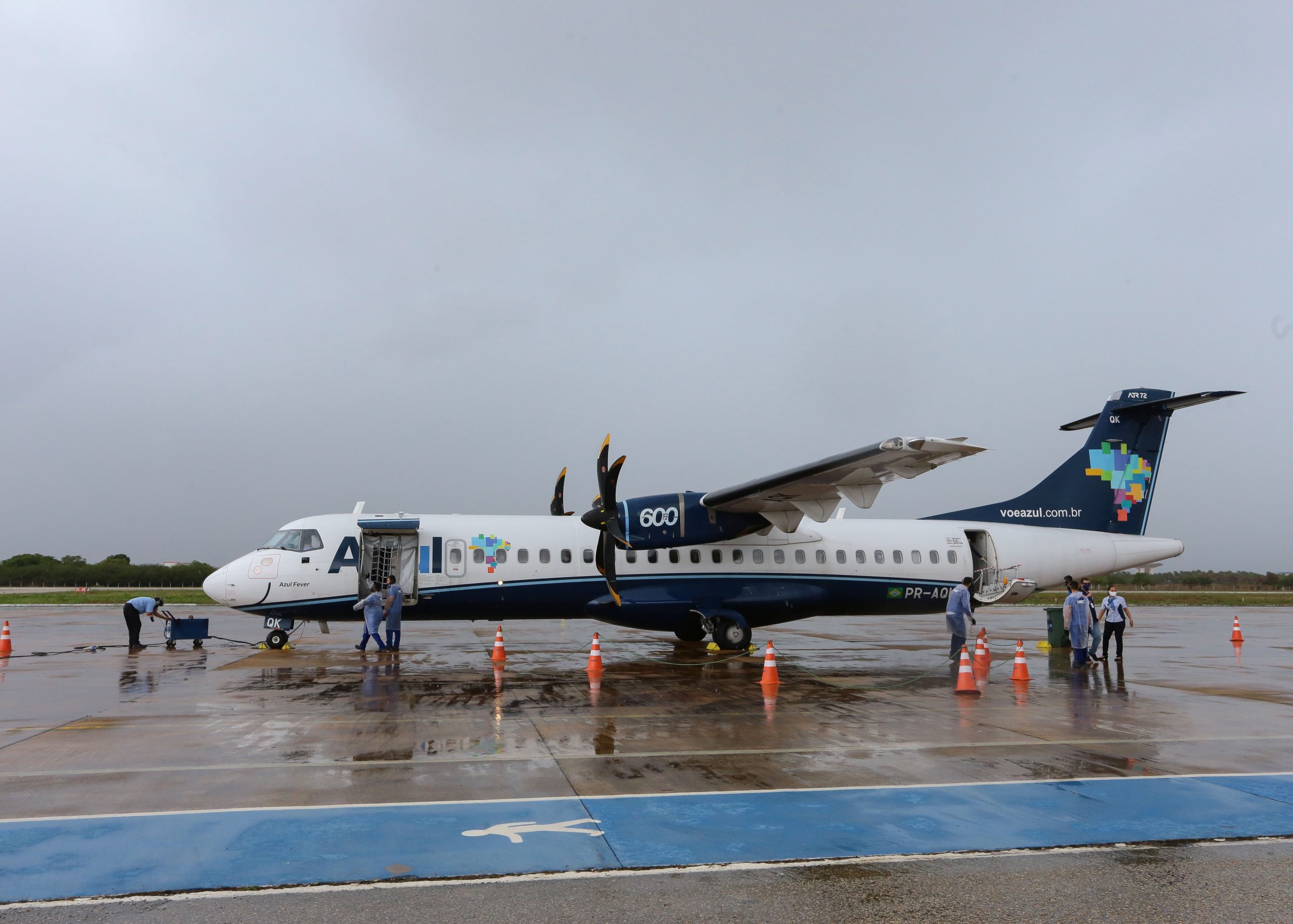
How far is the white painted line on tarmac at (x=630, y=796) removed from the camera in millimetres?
5984

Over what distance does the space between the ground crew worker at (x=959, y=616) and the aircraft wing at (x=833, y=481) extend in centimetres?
241

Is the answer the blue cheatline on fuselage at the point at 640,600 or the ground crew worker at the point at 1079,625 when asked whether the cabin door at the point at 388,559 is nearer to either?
the blue cheatline on fuselage at the point at 640,600

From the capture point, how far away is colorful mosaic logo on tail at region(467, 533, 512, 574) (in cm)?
1695

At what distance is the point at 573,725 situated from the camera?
31.1ft

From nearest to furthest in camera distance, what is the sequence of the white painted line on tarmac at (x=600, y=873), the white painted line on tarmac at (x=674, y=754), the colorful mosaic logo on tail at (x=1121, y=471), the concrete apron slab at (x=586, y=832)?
the white painted line on tarmac at (x=600, y=873) → the concrete apron slab at (x=586, y=832) → the white painted line on tarmac at (x=674, y=754) → the colorful mosaic logo on tail at (x=1121, y=471)

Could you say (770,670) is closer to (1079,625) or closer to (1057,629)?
(1079,625)

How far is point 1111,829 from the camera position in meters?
5.80

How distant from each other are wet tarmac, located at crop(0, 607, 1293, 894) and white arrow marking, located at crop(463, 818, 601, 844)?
68 cm

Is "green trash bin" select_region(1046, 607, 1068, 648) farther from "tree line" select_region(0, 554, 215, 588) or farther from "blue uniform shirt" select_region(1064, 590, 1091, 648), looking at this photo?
"tree line" select_region(0, 554, 215, 588)

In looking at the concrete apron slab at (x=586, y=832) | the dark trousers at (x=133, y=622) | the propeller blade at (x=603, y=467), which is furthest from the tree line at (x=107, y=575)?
the concrete apron slab at (x=586, y=832)

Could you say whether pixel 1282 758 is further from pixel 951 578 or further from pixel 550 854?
pixel 951 578

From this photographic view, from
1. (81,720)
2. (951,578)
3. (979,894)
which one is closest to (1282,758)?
(979,894)

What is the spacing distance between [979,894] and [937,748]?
3.98 meters

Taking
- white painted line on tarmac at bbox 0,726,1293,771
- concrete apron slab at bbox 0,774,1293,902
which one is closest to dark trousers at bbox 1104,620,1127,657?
white painted line on tarmac at bbox 0,726,1293,771
